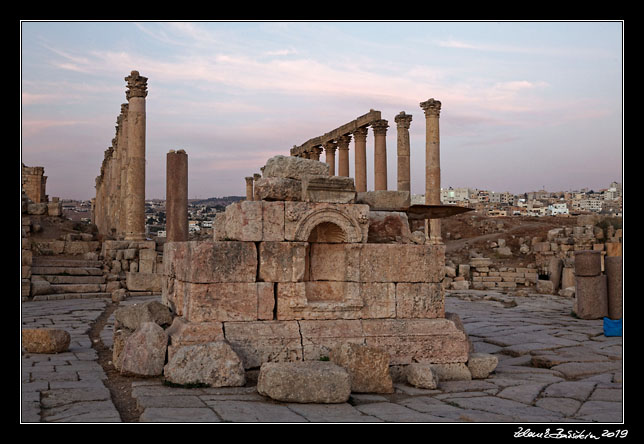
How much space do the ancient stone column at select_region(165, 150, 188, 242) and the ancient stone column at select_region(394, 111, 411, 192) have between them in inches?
542

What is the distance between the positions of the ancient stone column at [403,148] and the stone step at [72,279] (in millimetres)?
14683

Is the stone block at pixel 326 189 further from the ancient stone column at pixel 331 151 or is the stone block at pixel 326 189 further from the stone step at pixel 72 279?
the ancient stone column at pixel 331 151

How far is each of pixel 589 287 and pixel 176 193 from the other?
34.1ft

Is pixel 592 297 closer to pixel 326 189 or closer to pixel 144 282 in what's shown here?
pixel 326 189

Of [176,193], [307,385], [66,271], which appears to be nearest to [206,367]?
[307,385]

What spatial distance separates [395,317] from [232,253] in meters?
2.15

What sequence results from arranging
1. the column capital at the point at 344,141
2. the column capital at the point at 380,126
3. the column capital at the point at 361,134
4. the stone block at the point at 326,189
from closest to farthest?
the stone block at the point at 326,189
the column capital at the point at 380,126
the column capital at the point at 361,134
the column capital at the point at 344,141

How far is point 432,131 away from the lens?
27.7 m

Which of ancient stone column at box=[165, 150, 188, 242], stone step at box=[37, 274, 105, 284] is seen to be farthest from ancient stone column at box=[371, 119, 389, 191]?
stone step at box=[37, 274, 105, 284]

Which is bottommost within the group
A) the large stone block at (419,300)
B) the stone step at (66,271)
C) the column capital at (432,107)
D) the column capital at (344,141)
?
the stone step at (66,271)

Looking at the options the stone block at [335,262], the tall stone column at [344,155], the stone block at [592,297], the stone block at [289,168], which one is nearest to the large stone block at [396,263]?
the stone block at [335,262]

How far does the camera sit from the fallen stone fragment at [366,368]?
6348 mm

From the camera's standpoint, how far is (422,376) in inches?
267

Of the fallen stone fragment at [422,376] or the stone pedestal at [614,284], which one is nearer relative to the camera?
the fallen stone fragment at [422,376]
